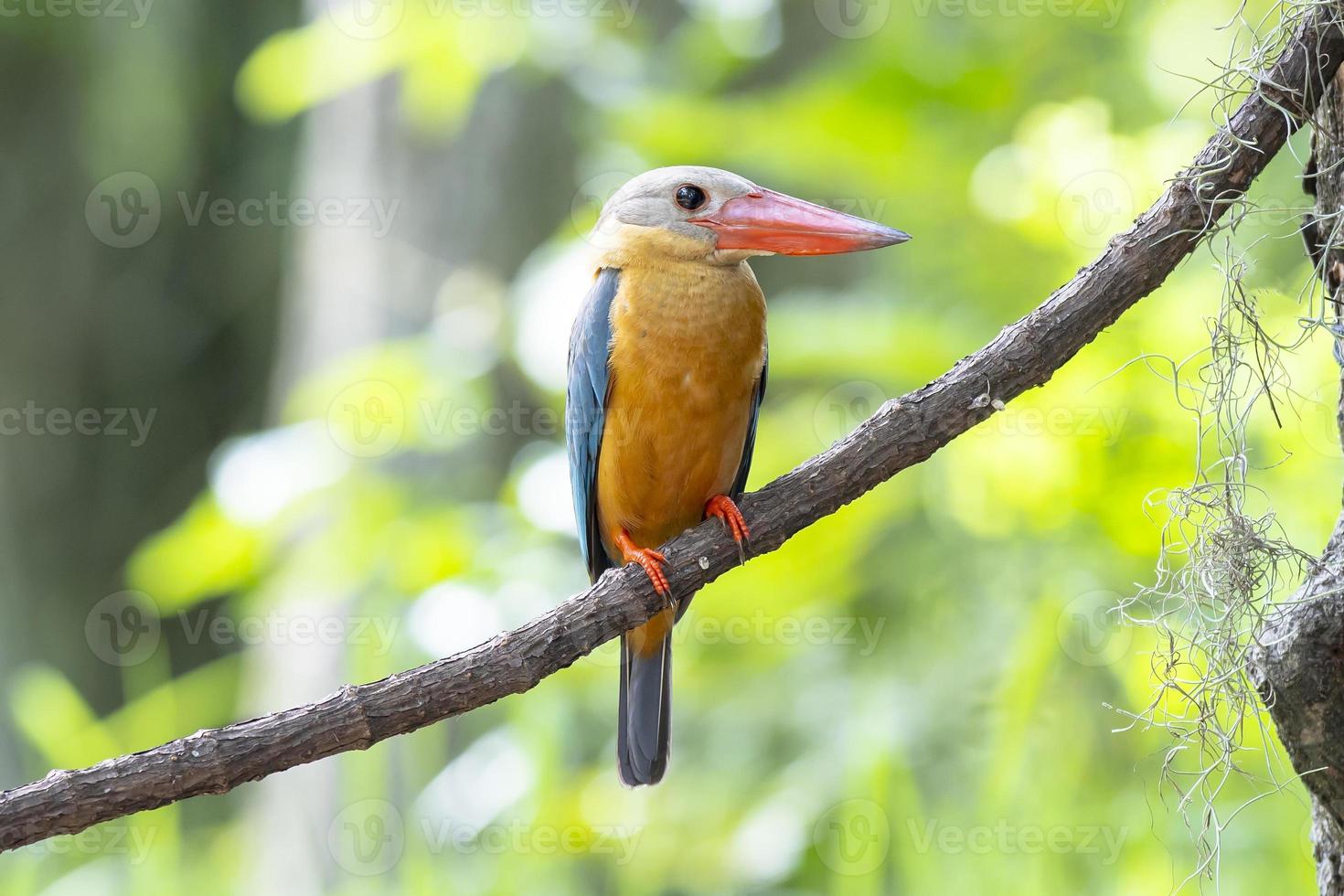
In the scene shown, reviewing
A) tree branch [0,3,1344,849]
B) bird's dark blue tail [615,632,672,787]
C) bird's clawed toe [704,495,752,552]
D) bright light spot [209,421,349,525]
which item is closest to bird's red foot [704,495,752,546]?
bird's clawed toe [704,495,752,552]

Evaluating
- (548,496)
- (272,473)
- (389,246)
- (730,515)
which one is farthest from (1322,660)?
(389,246)

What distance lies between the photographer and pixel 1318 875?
1742 millimetres

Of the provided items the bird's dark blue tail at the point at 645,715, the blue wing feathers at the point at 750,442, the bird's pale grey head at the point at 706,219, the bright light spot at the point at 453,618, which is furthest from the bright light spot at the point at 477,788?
the bird's pale grey head at the point at 706,219

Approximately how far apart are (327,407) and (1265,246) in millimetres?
2656

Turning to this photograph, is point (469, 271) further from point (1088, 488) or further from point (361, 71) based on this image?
point (1088, 488)

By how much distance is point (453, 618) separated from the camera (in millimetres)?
3184

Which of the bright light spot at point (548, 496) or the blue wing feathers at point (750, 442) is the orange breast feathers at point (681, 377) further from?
the bright light spot at point (548, 496)

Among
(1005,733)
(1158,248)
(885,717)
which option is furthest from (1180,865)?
(1158,248)

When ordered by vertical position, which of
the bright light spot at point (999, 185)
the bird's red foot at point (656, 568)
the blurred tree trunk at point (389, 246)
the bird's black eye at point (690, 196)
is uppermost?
the blurred tree trunk at point (389, 246)

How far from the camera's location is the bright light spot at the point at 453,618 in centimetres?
315

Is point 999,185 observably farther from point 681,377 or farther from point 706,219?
point 681,377

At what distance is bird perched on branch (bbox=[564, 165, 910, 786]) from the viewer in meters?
2.50

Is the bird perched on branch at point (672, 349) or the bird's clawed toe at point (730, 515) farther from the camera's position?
the bird perched on branch at point (672, 349)

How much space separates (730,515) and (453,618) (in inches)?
50.0
